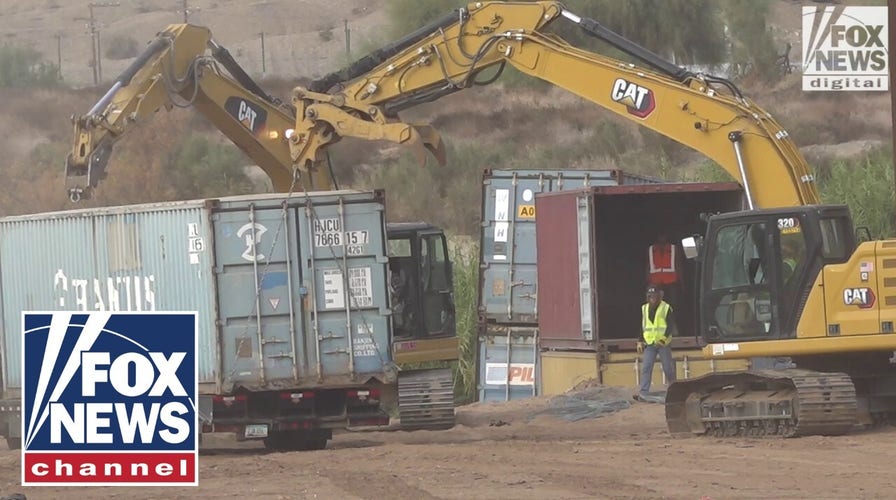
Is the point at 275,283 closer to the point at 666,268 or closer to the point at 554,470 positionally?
the point at 554,470

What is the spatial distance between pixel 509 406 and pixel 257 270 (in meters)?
5.95

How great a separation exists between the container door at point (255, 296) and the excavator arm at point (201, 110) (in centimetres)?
286

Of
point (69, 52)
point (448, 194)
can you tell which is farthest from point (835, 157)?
point (69, 52)

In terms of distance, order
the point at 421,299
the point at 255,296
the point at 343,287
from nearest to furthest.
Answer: the point at 255,296 → the point at 343,287 → the point at 421,299

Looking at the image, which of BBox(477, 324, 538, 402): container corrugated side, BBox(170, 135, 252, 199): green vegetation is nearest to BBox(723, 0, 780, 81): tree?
BBox(170, 135, 252, 199): green vegetation

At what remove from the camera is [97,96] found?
62.0 metres

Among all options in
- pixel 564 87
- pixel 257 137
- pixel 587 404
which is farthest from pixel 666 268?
pixel 257 137

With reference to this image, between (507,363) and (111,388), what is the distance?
1518cm

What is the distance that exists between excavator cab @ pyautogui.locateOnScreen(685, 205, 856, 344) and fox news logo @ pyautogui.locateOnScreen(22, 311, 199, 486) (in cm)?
763

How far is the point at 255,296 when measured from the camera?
59.2 feet

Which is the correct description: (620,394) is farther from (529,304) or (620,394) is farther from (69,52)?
(69,52)

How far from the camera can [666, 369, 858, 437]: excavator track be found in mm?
17000

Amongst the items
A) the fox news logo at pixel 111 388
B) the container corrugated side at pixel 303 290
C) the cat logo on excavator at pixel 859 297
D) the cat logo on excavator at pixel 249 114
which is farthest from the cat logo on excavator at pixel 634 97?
the fox news logo at pixel 111 388

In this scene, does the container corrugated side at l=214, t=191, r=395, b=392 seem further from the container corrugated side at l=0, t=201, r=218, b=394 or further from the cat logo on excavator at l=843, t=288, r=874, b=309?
the cat logo on excavator at l=843, t=288, r=874, b=309
